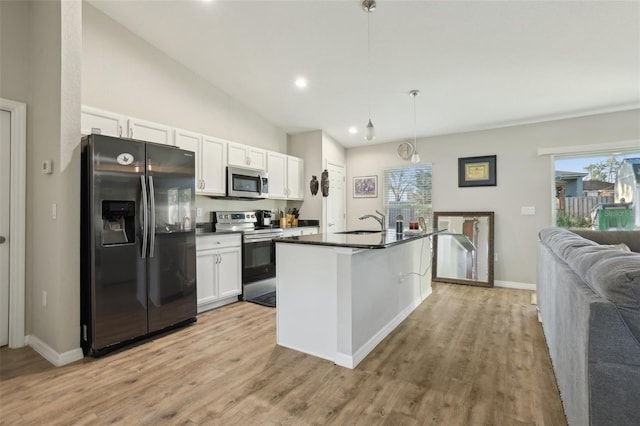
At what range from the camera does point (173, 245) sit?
2.99 metres

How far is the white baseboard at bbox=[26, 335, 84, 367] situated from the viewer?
239 centimetres

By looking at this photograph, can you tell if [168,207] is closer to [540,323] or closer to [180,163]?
[180,163]

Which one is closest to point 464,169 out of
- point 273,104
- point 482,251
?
point 482,251

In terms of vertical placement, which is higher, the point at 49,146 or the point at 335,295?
the point at 49,146

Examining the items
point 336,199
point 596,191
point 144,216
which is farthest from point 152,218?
point 596,191

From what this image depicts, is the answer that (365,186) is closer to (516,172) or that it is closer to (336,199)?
(336,199)

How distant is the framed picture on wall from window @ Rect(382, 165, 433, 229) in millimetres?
190

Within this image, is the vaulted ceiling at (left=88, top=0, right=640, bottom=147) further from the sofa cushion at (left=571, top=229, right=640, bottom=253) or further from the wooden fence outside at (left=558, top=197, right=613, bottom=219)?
the sofa cushion at (left=571, top=229, right=640, bottom=253)

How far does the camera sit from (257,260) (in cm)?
422

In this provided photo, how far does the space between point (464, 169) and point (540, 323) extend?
260 centimetres

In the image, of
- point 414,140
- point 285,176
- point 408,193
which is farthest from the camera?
point 408,193

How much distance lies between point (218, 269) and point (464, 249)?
12.1 ft

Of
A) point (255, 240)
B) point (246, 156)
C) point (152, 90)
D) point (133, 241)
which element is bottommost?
point (255, 240)

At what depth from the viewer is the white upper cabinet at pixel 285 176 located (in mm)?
4953
